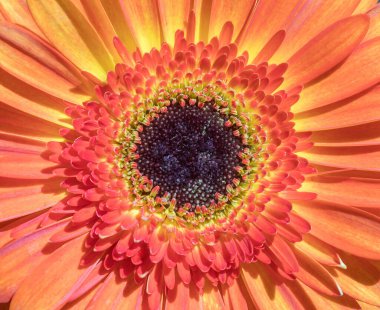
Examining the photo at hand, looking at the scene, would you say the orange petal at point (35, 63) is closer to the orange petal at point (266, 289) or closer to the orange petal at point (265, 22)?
the orange petal at point (265, 22)

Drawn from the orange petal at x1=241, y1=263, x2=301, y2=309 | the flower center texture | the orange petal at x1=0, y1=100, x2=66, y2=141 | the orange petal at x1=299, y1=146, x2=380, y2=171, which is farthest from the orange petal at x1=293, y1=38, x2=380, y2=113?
the orange petal at x1=0, y1=100, x2=66, y2=141

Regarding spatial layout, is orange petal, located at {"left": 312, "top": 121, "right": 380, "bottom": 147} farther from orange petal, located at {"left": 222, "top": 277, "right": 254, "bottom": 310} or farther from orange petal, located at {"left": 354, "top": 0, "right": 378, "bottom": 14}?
orange petal, located at {"left": 222, "top": 277, "right": 254, "bottom": 310}

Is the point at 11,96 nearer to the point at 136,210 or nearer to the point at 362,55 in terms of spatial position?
the point at 136,210

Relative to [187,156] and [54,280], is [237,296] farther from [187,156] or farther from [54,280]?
[54,280]

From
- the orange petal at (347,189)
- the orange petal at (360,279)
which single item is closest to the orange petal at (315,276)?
the orange petal at (360,279)

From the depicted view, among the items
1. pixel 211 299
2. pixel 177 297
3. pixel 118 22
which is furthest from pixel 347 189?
pixel 118 22

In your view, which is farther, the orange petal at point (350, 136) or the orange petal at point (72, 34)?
the orange petal at point (350, 136)
